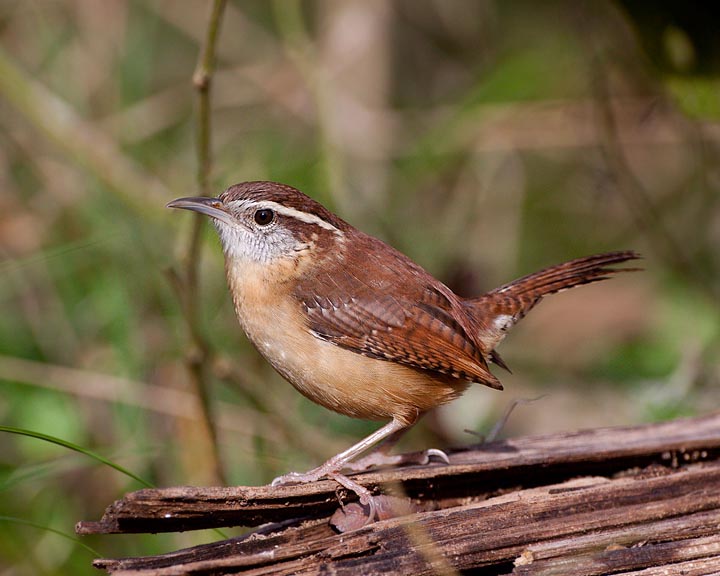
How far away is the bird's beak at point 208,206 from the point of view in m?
3.61

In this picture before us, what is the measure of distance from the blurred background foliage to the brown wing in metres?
0.88

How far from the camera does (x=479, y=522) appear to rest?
2904 millimetres

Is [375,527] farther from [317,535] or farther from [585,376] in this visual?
[585,376]

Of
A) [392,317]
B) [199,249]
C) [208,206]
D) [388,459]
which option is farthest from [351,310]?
[199,249]

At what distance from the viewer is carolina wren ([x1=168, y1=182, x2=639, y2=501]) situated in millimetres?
3312

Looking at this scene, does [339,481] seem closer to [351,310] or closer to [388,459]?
[388,459]

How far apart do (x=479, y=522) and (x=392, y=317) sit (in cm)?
88

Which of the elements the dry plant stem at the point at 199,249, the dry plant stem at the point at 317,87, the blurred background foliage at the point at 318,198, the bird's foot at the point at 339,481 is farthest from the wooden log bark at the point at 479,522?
the dry plant stem at the point at 317,87

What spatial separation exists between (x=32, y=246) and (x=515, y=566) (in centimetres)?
399

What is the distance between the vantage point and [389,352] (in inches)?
132

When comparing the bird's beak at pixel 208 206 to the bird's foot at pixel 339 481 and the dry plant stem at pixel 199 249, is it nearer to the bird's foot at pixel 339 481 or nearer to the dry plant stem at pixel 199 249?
the dry plant stem at pixel 199 249

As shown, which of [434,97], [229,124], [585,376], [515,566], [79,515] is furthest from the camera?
[434,97]

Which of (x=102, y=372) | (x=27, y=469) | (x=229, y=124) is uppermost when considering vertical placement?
(x=229, y=124)

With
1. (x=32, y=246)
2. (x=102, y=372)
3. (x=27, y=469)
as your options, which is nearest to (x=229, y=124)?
(x=32, y=246)
